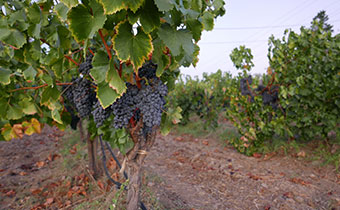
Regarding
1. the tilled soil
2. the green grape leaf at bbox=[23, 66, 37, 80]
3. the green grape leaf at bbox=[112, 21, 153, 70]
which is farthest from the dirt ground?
the green grape leaf at bbox=[112, 21, 153, 70]

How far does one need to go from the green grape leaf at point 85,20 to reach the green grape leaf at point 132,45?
0.08 meters

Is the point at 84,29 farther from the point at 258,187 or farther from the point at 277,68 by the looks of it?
the point at 277,68

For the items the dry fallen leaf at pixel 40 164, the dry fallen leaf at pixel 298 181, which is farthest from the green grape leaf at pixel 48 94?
the dry fallen leaf at pixel 40 164

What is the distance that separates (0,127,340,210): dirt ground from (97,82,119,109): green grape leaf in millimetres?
1413

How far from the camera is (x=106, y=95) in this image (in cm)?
107

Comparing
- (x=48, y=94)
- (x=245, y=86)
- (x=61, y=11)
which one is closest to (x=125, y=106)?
(x=48, y=94)

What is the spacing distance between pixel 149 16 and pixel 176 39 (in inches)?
5.7

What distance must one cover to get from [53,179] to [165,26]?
3775 millimetres

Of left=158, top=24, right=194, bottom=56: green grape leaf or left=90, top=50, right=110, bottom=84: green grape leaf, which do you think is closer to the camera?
left=158, top=24, right=194, bottom=56: green grape leaf

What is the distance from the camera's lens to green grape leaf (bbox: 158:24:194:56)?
0.94m

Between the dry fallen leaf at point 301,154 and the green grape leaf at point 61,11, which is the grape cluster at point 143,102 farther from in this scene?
the dry fallen leaf at point 301,154

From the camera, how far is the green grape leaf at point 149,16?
2.86 feet

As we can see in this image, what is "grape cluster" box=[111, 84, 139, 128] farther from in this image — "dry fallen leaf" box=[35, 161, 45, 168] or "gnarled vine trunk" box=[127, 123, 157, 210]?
"dry fallen leaf" box=[35, 161, 45, 168]

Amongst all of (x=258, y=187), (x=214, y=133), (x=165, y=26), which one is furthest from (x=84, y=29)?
(x=214, y=133)
